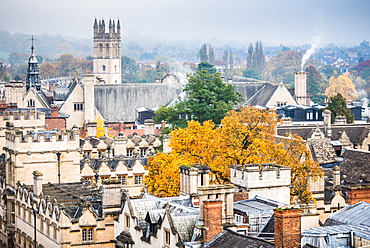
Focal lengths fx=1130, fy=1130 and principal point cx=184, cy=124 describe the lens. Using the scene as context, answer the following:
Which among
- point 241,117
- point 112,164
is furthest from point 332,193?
point 112,164

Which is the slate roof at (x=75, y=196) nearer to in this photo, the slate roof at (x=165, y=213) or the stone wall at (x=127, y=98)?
→ the slate roof at (x=165, y=213)

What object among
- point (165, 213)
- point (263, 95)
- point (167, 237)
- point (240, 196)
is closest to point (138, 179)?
point (240, 196)

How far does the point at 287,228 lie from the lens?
33.9m

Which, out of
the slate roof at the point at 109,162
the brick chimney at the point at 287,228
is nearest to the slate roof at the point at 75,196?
the slate roof at the point at 109,162

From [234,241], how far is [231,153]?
77.8 ft

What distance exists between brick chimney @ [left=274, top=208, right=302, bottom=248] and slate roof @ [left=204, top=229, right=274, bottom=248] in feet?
1.91

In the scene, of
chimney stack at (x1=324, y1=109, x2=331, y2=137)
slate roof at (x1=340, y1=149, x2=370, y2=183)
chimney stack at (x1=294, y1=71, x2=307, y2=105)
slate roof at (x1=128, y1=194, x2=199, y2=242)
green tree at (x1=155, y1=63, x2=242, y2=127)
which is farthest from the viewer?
chimney stack at (x1=294, y1=71, x2=307, y2=105)

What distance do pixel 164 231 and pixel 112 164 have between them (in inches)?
1193

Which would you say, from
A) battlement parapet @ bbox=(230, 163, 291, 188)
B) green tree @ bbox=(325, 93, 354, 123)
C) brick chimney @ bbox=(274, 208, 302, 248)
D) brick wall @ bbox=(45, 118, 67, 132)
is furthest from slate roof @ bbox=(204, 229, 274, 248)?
green tree @ bbox=(325, 93, 354, 123)

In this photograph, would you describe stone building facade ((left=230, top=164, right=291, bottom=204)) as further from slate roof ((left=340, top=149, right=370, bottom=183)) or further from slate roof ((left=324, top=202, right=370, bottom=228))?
slate roof ((left=340, top=149, right=370, bottom=183))

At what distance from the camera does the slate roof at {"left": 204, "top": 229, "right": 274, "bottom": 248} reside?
114ft

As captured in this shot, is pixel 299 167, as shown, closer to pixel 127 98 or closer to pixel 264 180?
pixel 264 180

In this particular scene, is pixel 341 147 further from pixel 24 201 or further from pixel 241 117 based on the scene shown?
pixel 24 201

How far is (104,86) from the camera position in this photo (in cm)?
14662
